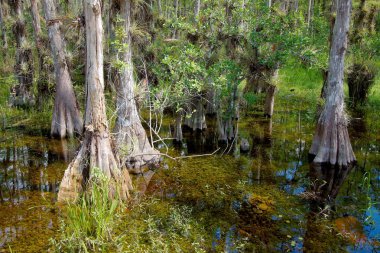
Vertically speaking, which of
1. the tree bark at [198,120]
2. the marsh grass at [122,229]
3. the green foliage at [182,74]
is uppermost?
the green foliage at [182,74]

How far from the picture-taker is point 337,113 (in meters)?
11.1

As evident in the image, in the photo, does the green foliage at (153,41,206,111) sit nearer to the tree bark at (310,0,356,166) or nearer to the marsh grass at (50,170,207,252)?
the marsh grass at (50,170,207,252)

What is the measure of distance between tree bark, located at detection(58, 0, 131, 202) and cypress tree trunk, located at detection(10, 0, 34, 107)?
10.7 meters

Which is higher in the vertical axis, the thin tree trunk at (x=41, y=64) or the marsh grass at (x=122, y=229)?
the thin tree trunk at (x=41, y=64)

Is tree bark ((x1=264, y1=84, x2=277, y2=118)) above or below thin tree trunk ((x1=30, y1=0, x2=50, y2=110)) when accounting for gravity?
below

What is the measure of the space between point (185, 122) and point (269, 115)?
13.9 ft

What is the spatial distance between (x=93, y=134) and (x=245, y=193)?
408cm

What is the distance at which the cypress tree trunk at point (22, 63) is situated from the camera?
17031 millimetres

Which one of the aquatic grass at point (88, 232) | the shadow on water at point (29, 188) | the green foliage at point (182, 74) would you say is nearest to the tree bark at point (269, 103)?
the green foliage at point (182, 74)

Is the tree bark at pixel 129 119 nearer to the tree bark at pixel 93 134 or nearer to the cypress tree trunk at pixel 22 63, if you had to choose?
the tree bark at pixel 93 134

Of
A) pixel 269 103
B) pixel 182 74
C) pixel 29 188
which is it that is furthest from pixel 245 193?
Result: pixel 269 103

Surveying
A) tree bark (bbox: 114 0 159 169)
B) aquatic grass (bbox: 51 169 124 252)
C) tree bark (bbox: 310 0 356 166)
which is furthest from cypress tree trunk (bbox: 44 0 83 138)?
tree bark (bbox: 310 0 356 166)

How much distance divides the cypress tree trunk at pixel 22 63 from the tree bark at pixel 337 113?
13.6m

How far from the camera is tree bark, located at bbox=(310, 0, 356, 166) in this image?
1103 centimetres
